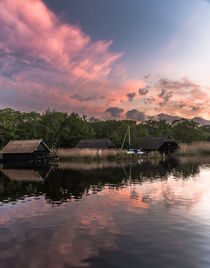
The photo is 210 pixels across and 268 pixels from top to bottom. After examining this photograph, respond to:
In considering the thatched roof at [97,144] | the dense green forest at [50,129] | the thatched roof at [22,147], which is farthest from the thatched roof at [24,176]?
the dense green forest at [50,129]

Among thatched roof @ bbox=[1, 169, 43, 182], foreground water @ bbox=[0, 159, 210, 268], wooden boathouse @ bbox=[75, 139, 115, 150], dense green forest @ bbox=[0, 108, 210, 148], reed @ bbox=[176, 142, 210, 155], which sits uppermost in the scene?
dense green forest @ bbox=[0, 108, 210, 148]

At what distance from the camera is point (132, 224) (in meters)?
8.89

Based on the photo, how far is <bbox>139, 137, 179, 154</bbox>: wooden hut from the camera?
67.0 meters

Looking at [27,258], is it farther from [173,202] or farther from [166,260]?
[173,202]

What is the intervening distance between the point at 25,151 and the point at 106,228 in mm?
42212

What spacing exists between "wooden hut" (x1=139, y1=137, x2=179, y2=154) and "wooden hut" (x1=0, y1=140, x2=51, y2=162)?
104 feet

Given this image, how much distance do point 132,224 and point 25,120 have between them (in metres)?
69.2

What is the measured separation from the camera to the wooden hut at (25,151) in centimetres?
4744

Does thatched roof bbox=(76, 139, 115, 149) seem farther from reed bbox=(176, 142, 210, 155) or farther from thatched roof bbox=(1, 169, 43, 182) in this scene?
thatched roof bbox=(1, 169, 43, 182)

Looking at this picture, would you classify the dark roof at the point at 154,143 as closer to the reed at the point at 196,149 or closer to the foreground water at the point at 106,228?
the reed at the point at 196,149

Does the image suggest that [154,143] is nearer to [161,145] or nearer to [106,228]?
[161,145]

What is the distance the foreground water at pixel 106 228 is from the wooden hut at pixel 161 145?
5280 cm

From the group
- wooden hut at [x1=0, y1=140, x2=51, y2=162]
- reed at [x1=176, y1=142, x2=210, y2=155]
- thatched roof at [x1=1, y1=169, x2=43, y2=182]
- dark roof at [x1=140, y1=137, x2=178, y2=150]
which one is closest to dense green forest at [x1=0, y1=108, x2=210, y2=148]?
dark roof at [x1=140, y1=137, x2=178, y2=150]

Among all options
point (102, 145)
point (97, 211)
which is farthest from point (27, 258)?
point (102, 145)
